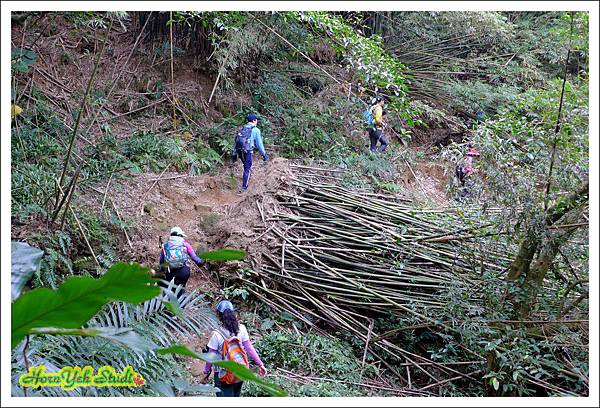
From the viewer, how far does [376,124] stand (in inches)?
324

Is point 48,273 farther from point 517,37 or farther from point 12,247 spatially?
point 517,37

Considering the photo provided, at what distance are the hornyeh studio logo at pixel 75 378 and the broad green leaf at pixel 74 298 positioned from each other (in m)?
0.73

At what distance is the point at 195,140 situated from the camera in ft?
26.2

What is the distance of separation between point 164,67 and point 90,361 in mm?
6536

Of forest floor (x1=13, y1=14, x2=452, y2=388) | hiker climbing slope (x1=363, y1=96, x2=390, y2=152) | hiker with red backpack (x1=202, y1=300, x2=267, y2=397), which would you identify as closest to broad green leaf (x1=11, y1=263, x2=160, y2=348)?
hiker with red backpack (x1=202, y1=300, x2=267, y2=397)

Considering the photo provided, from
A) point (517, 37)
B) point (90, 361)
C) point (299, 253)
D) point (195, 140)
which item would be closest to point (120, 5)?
point (90, 361)

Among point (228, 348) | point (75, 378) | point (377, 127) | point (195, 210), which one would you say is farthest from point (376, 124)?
A: point (75, 378)

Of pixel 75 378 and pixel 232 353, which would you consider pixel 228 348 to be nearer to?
pixel 232 353

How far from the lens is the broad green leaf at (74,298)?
133 centimetres

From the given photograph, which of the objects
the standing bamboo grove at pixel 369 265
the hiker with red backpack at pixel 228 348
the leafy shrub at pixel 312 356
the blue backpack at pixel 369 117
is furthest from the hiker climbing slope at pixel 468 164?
the blue backpack at pixel 369 117

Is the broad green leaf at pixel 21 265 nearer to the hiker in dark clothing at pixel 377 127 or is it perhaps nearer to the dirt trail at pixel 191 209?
the dirt trail at pixel 191 209

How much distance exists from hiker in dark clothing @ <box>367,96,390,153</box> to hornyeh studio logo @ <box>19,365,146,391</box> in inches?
223

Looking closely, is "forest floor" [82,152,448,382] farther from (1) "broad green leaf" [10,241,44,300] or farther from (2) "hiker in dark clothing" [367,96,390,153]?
(1) "broad green leaf" [10,241,44,300]

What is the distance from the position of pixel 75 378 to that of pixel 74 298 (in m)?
1.15
